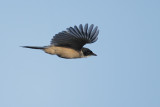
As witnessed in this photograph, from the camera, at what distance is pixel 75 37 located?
627cm

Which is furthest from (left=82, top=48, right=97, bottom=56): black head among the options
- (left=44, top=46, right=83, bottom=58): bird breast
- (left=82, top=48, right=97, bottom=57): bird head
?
(left=44, top=46, right=83, bottom=58): bird breast

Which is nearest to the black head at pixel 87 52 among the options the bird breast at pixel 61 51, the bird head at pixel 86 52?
the bird head at pixel 86 52

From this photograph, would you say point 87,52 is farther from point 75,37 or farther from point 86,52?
point 75,37

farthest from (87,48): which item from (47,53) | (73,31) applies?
(47,53)

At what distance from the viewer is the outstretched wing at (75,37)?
244 inches

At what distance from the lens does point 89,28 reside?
248 inches

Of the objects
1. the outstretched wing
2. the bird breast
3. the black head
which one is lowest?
the bird breast

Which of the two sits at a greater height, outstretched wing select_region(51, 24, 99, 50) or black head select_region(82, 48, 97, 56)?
outstretched wing select_region(51, 24, 99, 50)

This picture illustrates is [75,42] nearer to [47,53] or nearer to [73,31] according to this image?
[73,31]

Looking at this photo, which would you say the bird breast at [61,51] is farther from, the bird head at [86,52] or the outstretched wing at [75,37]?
the bird head at [86,52]

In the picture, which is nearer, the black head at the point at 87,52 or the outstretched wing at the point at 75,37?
the outstretched wing at the point at 75,37

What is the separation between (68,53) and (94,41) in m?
0.86

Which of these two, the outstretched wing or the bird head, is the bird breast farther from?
the bird head

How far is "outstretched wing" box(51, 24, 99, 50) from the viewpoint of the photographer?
6195 mm
